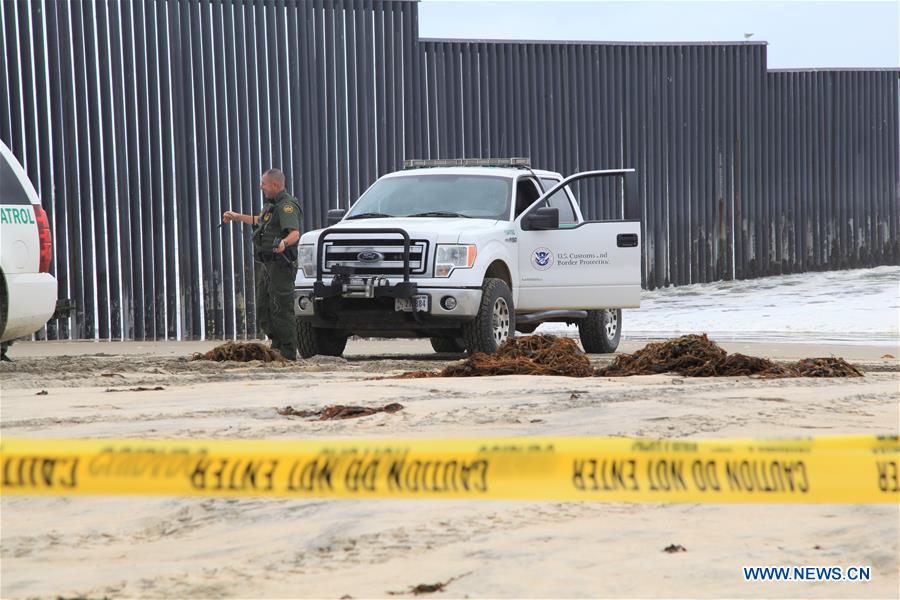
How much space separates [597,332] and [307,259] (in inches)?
132

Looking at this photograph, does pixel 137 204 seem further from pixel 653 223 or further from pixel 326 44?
pixel 653 223

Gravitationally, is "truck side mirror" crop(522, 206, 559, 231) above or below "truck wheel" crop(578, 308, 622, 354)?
above

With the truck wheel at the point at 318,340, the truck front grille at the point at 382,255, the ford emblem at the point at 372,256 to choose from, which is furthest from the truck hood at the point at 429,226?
the truck wheel at the point at 318,340

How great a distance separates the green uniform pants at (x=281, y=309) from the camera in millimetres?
12672

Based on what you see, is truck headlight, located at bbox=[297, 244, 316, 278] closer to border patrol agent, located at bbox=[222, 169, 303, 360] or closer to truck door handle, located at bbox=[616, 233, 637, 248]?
border patrol agent, located at bbox=[222, 169, 303, 360]

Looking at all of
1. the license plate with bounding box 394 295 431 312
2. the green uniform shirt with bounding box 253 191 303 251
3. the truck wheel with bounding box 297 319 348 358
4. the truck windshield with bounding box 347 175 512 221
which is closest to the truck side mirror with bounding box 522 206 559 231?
the truck windshield with bounding box 347 175 512 221

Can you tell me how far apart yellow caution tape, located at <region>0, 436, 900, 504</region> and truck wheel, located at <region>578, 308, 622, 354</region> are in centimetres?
1078

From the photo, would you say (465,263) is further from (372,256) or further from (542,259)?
(542,259)

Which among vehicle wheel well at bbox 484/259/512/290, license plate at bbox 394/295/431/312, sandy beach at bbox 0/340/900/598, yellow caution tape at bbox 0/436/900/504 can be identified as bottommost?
sandy beach at bbox 0/340/900/598

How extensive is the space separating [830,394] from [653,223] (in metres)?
14.5

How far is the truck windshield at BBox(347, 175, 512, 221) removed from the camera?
13.8 metres

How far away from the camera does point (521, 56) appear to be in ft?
70.3

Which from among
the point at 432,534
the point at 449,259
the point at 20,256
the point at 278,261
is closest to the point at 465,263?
the point at 449,259

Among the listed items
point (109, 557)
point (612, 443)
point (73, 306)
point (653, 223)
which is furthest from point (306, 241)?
point (653, 223)
